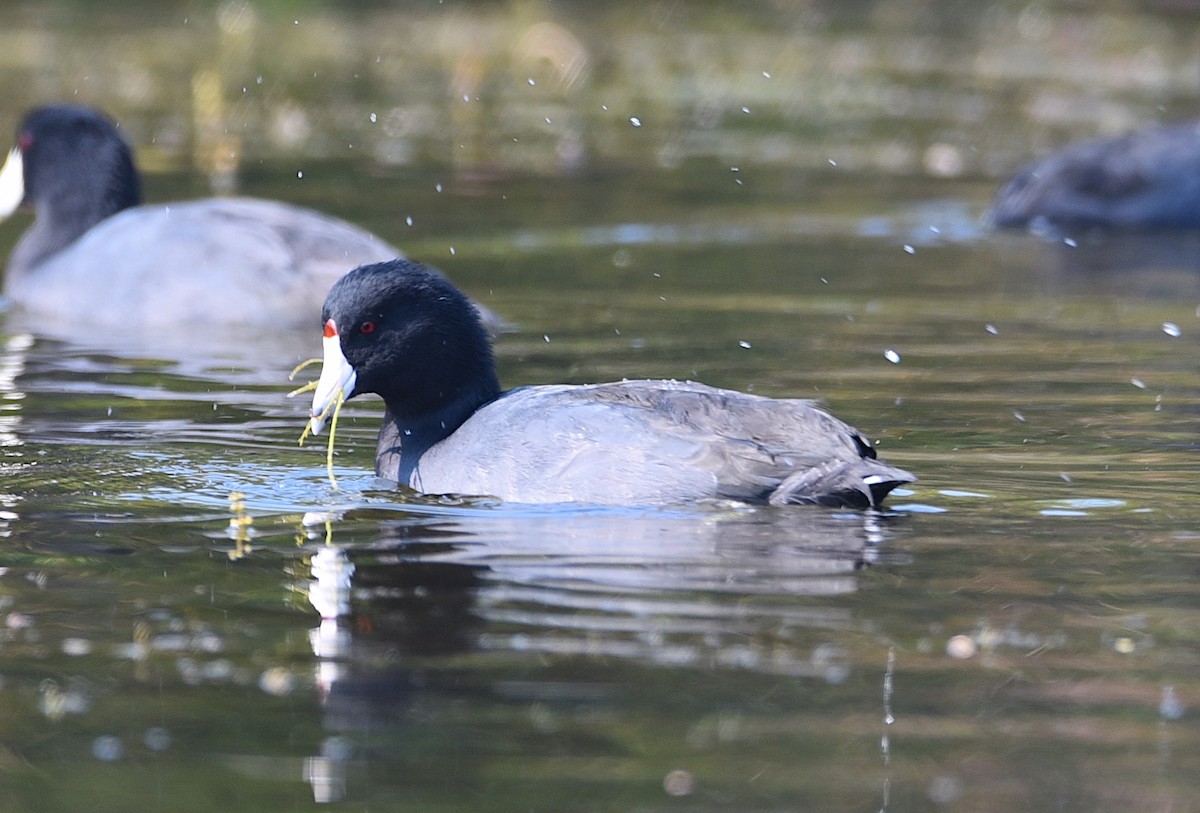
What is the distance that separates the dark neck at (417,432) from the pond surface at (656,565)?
12cm

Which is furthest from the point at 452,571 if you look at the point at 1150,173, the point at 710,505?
the point at 1150,173

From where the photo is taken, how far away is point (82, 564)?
19.2 ft

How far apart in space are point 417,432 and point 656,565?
1542 millimetres

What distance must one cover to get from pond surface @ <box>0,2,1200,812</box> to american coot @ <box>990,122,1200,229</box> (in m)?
0.33

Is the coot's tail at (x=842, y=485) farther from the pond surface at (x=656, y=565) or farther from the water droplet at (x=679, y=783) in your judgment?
the water droplet at (x=679, y=783)

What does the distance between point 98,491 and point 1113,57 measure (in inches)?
760

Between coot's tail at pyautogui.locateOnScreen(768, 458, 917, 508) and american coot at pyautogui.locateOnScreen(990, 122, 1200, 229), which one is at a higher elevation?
american coot at pyautogui.locateOnScreen(990, 122, 1200, 229)

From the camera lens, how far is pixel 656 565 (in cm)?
575

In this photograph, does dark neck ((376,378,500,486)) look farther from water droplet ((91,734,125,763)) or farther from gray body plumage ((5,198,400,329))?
gray body plumage ((5,198,400,329))

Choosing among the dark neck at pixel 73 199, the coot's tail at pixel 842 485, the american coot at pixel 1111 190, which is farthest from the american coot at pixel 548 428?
the american coot at pixel 1111 190

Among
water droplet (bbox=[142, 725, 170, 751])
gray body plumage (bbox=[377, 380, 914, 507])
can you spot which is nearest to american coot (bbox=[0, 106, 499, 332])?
gray body plumage (bbox=[377, 380, 914, 507])

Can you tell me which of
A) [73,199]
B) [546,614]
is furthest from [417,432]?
[73,199]

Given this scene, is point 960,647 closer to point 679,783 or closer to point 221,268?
point 679,783

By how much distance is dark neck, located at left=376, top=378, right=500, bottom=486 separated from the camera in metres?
Result: 6.97
